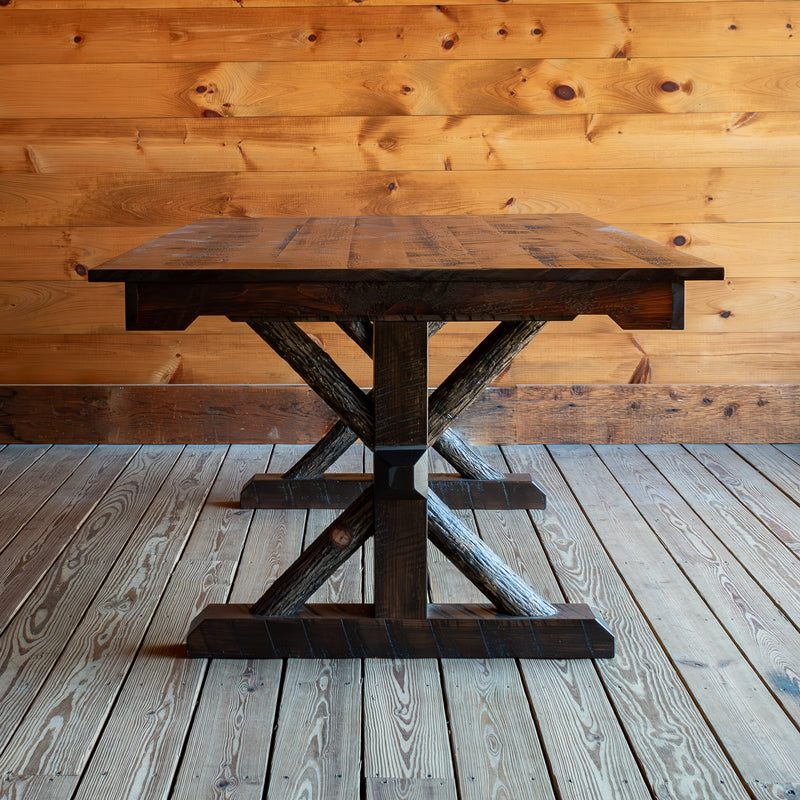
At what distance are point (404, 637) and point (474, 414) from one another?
1558 mm

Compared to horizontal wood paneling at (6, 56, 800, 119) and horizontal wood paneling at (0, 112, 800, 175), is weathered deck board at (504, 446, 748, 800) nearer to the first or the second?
horizontal wood paneling at (0, 112, 800, 175)

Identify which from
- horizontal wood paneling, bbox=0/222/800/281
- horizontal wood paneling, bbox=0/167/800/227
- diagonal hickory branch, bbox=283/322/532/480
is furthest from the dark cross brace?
horizontal wood paneling, bbox=0/222/800/281

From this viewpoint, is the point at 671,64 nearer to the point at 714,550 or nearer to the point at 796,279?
the point at 796,279

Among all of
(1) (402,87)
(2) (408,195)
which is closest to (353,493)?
(2) (408,195)

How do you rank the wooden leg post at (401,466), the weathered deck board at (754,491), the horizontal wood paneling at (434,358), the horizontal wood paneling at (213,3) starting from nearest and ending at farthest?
the wooden leg post at (401,466), the weathered deck board at (754,491), the horizontal wood paneling at (213,3), the horizontal wood paneling at (434,358)

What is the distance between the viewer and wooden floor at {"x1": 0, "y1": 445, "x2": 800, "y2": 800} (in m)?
1.45

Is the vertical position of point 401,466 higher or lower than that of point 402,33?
lower

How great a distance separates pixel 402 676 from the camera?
5.69 feet

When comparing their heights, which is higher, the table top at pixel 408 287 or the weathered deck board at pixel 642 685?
the table top at pixel 408 287

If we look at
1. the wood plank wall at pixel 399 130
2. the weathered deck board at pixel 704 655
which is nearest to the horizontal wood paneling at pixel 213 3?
the wood plank wall at pixel 399 130

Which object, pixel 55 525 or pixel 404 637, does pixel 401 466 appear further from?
pixel 55 525

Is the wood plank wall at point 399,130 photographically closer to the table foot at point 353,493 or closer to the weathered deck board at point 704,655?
the table foot at point 353,493

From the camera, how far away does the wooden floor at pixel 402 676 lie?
1449mm

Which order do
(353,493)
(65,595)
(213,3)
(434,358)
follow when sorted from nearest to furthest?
(65,595) < (353,493) < (213,3) < (434,358)
